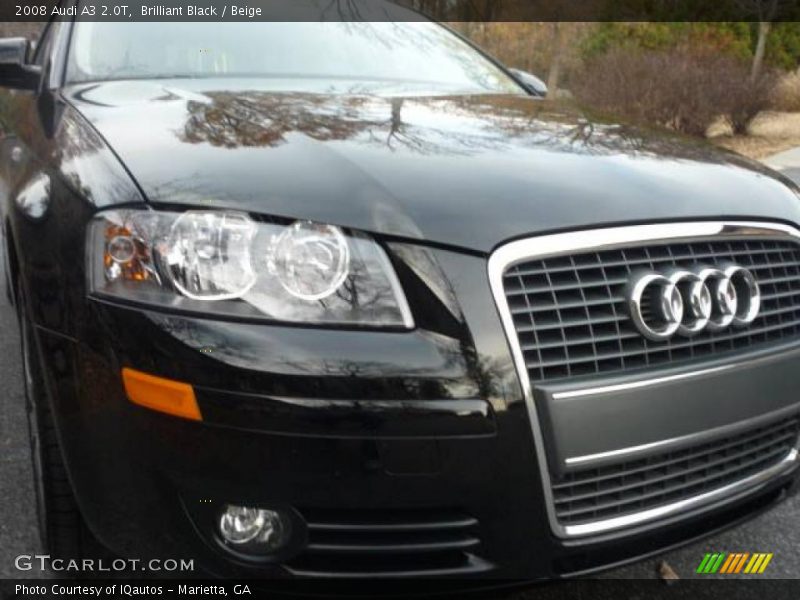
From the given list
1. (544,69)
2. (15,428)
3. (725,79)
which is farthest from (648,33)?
(15,428)

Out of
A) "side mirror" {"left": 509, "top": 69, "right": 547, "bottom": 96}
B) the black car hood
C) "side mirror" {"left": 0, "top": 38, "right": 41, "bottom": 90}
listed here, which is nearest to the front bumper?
the black car hood

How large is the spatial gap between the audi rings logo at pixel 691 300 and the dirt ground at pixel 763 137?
10.6 meters

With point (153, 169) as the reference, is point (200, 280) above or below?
below

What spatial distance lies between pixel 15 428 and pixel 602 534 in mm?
2163

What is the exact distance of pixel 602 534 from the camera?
5.24ft

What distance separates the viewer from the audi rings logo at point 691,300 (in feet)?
5.22

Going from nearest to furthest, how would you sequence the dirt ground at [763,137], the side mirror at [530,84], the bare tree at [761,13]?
the side mirror at [530,84] → the dirt ground at [763,137] → the bare tree at [761,13]

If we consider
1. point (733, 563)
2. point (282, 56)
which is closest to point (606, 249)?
point (733, 563)

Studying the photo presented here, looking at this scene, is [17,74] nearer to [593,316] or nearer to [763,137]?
[593,316]

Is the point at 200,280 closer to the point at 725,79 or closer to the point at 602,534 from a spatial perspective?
the point at 602,534

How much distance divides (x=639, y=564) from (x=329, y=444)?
0.88m

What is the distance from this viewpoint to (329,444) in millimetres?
1393

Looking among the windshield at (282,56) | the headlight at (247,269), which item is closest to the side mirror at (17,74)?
the windshield at (282,56)

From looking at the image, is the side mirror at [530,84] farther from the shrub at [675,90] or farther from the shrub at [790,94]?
the shrub at [790,94]
